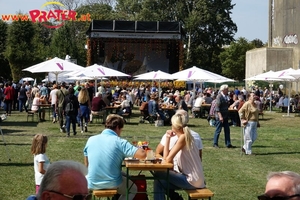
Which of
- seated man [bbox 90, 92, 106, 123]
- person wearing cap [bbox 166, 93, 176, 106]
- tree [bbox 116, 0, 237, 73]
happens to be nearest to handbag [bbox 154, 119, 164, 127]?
seated man [bbox 90, 92, 106, 123]

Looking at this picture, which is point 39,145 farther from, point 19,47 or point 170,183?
point 19,47

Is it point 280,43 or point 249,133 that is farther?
point 280,43

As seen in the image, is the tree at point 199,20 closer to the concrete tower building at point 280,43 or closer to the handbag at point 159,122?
the concrete tower building at point 280,43

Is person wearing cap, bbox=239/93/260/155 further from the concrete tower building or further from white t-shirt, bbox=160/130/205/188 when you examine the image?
the concrete tower building

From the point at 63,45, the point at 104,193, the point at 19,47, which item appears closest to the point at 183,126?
the point at 104,193

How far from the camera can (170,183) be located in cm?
784

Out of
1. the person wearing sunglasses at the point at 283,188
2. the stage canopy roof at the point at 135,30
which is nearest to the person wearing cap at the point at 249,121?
the person wearing sunglasses at the point at 283,188

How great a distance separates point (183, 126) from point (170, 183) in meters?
0.80

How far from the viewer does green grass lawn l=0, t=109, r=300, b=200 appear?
10.1 meters

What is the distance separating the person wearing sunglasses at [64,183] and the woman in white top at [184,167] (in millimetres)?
4656

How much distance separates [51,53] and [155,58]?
2068 centimetres

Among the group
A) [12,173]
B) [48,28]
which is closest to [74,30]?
[48,28]

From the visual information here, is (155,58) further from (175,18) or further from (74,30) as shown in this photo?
(74,30)

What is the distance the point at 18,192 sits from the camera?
31.4 ft
